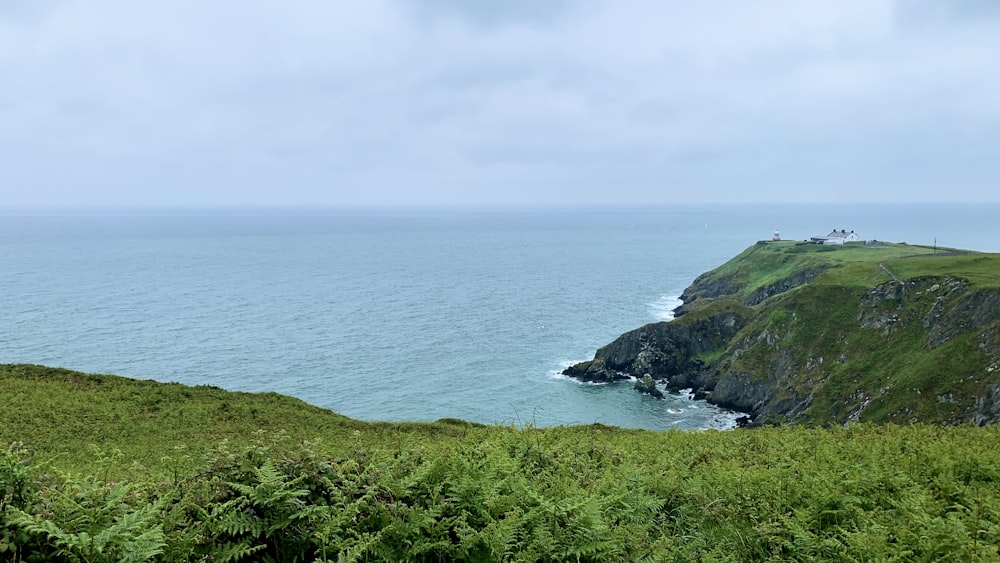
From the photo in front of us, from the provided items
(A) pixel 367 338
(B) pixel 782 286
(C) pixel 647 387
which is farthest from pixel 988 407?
(A) pixel 367 338

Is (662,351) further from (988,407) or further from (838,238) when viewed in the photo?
(838,238)

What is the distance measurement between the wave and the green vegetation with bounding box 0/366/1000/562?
388 feet

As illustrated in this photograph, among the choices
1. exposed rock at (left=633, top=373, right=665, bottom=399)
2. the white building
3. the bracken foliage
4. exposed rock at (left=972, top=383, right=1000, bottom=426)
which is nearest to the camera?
the bracken foliage

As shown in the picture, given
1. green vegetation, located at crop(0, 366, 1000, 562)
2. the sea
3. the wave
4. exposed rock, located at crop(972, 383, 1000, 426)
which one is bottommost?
the sea

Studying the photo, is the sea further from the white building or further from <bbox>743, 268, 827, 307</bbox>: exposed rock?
the white building

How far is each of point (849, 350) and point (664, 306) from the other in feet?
238

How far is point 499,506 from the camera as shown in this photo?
944 cm

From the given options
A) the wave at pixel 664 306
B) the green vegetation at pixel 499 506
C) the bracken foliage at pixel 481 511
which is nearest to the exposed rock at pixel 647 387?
the wave at pixel 664 306

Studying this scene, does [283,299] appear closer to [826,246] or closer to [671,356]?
[671,356]

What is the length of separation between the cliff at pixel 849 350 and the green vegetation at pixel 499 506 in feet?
146

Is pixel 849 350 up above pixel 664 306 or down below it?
above

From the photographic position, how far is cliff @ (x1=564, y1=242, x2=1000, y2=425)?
2192 inches

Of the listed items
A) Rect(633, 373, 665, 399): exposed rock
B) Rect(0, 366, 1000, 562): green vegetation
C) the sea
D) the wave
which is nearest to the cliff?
Rect(633, 373, 665, 399): exposed rock

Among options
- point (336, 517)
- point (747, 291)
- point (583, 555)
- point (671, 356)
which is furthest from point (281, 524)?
point (747, 291)
